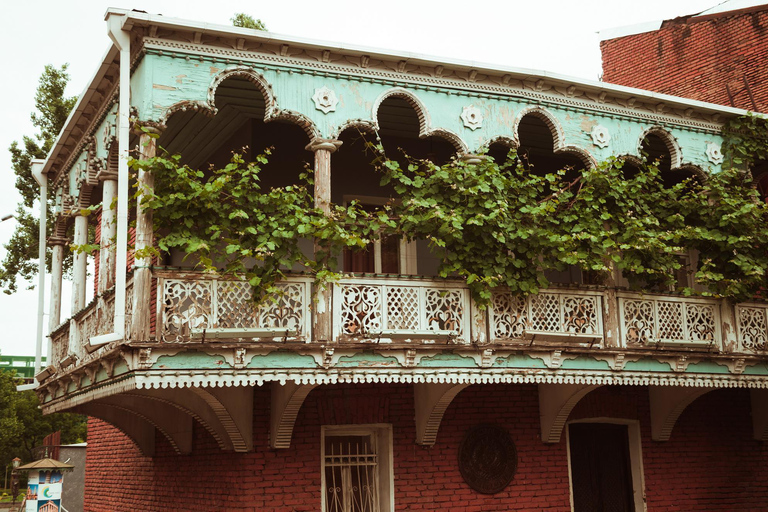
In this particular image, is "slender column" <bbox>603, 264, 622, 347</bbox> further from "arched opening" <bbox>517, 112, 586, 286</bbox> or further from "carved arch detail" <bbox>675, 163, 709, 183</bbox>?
"carved arch detail" <bbox>675, 163, 709, 183</bbox>

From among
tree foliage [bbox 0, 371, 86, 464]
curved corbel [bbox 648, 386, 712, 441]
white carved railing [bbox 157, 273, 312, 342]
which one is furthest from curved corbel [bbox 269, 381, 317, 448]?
tree foliage [bbox 0, 371, 86, 464]

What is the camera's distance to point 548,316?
36.3ft

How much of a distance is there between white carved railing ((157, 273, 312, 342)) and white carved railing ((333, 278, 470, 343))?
1.48 ft

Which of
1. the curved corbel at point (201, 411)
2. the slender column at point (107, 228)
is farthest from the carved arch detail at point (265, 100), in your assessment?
the curved corbel at point (201, 411)

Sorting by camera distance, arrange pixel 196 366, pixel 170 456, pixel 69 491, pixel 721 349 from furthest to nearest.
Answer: pixel 69 491
pixel 170 456
pixel 721 349
pixel 196 366

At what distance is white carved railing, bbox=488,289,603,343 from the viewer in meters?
10.8

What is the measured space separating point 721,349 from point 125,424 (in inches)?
356

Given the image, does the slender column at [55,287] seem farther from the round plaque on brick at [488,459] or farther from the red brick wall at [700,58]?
the red brick wall at [700,58]

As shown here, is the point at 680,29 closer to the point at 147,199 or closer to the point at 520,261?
the point at 520,261

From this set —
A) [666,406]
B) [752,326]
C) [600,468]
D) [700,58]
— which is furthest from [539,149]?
[700,58]

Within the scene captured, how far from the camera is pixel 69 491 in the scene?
2339 cm

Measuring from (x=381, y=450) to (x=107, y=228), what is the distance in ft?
15.3

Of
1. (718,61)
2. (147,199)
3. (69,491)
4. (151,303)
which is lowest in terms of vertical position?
(69,491)

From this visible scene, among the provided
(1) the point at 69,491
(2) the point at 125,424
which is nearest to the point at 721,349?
(2) the point at 125,424
